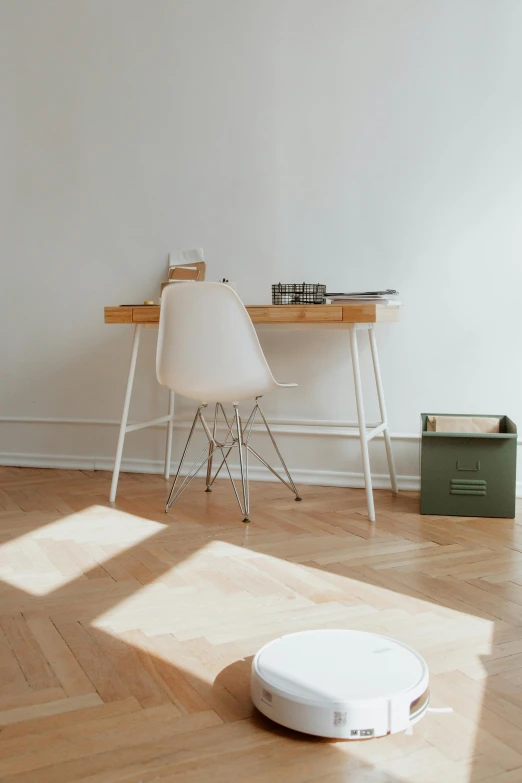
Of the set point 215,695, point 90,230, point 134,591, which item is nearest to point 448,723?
point 215,695

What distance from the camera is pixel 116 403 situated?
3.70 metres

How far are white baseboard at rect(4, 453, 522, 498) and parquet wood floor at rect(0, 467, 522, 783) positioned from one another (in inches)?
7.5

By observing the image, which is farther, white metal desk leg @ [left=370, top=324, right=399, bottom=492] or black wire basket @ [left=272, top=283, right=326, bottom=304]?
white metal desk leg @ [left=370, top=324, right=399, bottom=492]

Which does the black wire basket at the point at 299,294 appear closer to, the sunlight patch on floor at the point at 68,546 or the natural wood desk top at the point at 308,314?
the natural wood desk top at the point at 308,314

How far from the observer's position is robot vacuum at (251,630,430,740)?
126 cm

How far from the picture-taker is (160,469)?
362 centimetres

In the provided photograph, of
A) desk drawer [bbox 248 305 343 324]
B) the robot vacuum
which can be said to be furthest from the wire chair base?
the robot vacuum

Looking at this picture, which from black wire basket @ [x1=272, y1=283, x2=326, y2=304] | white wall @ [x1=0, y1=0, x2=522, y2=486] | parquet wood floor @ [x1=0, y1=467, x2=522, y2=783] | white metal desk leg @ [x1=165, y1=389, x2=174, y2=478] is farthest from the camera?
white metal desk leg @ [x1=165, y1=389, x2=174, y2=478]

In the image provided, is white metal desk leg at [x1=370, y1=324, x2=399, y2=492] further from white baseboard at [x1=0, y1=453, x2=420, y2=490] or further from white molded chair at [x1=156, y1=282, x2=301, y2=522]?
white molded chair at [x1=156, y1=282, x2=301, y2=522]

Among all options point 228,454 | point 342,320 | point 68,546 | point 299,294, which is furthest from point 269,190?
point 68,546

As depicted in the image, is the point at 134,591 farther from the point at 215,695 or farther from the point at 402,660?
the point at 402,660

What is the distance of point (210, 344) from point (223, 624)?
3.85 ft

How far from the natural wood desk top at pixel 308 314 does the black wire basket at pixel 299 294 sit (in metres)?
0.19

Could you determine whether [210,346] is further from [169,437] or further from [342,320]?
[169,437]
